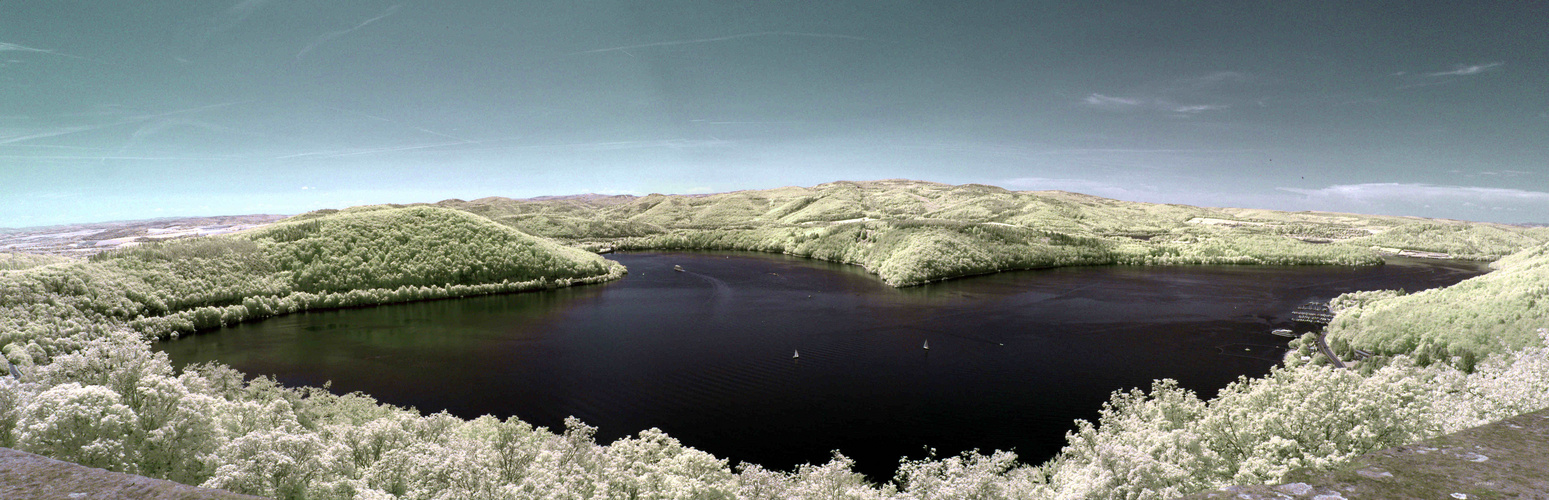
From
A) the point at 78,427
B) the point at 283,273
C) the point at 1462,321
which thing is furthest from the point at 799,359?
the point at 283,273

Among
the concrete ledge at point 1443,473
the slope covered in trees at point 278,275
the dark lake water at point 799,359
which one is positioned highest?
the concrete ledge at point 1443,473

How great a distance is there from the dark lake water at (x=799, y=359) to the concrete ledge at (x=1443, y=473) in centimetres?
3810

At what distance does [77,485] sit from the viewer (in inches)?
145

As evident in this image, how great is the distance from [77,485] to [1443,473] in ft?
28.5

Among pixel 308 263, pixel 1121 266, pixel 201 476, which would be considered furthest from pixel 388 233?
pixel 1121 266

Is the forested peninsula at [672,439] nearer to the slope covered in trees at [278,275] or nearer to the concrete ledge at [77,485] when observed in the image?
the slope covered in trees at [278,275]

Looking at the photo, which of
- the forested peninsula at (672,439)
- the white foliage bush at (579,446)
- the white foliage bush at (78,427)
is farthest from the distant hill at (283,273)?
the white foliage bush at (78,427)

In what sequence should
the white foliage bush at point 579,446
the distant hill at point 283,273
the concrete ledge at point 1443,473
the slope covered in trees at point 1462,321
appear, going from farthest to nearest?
the distant hill at point 283,273 → the slope covered in trees at point 1462,321 → the white foliage bush at point 579,446 → the concrete ledge at point 1443,473

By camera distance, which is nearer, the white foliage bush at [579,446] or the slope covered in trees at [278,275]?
the white foliage bush at [579,446]

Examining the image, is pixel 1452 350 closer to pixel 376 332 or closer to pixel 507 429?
pixel 507 429

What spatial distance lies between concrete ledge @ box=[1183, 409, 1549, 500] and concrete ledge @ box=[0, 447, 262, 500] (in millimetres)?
5875

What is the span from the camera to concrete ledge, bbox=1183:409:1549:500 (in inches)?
146

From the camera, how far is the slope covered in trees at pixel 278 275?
71.6 meters

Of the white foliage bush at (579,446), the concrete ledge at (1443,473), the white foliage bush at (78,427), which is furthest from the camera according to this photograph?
the white foliage bush at (579,446)
